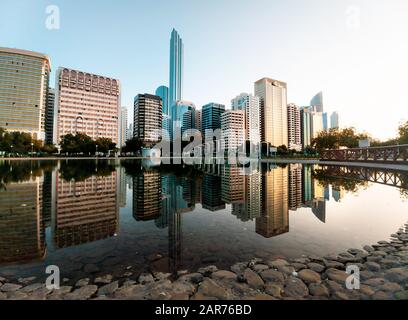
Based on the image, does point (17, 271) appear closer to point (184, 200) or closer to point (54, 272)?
point (54, 272)

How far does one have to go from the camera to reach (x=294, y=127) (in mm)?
190625

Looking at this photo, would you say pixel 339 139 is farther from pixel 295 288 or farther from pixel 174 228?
pixel 295 288

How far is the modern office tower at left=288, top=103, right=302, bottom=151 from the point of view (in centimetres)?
18638

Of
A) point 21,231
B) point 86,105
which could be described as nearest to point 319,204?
point 21,231

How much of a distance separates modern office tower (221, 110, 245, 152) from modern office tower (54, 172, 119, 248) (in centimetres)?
14925

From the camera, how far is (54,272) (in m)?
4.03

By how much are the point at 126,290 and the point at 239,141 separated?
16502cm

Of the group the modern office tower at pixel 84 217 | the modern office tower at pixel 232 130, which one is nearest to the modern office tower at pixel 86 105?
the modern office tower at pixel 232 130

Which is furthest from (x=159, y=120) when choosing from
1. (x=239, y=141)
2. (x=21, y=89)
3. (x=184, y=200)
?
(x=184, y=200)

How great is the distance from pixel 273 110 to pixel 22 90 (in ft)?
543

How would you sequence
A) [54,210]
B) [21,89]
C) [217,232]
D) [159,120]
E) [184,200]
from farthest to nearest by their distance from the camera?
[159,120] < [21,89] < [184,200] < [54,210] < [217,232]

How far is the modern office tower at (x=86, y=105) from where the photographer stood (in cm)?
11719

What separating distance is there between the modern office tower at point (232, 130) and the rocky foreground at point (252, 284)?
155 meters
